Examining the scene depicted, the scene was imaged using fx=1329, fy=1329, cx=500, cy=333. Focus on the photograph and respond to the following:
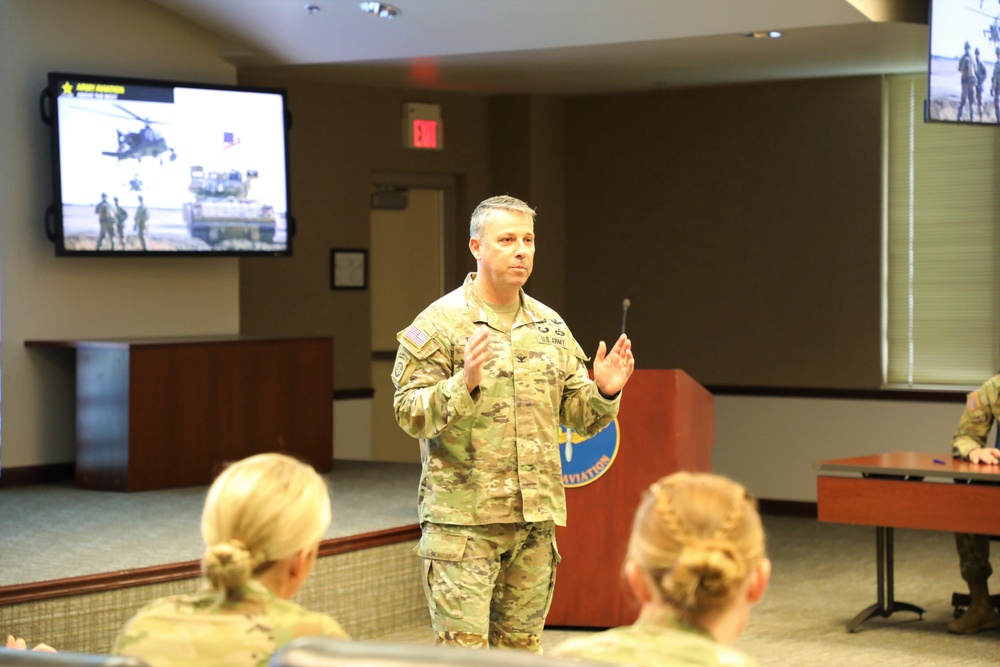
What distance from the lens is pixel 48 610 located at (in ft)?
13.7

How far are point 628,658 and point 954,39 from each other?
480 cm

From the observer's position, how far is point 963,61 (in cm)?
571

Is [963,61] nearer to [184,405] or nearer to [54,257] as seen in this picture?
[184,405]

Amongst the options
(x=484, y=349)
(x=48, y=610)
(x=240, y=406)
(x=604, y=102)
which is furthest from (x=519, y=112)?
(x=484, y=349)

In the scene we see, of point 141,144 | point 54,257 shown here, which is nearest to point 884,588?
point 141,144

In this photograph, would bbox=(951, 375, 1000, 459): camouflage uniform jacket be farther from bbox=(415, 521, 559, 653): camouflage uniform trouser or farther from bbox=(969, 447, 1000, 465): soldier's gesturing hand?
bbox=(415, 521, 559, 653): camouflage uniform trouser

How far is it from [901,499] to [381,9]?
3317mm

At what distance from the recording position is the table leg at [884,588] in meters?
5.36

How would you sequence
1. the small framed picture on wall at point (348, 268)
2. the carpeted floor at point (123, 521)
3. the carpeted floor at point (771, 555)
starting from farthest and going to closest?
1. the small framed picture on wall at point (348, 268)
2. the carpeted floor at point (771, 555)
3. the carpeted floor at point (123, 521)

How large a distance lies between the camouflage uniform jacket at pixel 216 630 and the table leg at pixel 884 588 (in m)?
3.94

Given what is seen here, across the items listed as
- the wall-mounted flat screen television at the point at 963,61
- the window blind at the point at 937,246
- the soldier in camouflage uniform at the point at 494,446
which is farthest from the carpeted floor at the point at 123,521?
the window blind at the point at 937,246

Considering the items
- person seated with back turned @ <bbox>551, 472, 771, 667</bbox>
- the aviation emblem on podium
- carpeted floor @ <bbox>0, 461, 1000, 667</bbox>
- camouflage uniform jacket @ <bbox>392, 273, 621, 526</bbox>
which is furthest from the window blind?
person seated with back turned @ <bbox>551, 472, 771, 667</bbox>

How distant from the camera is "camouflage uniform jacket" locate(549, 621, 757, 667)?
→ 1551 millimetres

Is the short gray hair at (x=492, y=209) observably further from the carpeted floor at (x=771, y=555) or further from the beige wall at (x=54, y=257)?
the beige wall at (x=54, y=257)
